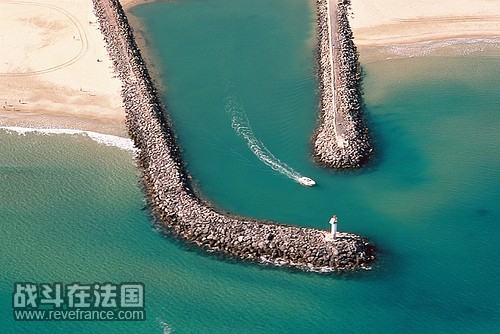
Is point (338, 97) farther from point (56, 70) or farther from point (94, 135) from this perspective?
point (56, 70)

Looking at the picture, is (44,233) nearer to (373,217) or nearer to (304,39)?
(373,217)

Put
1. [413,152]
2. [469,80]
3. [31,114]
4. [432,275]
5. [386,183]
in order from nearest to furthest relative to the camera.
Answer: [432,275] → [386,183] → [413,152] → [31,114] → [469,80]

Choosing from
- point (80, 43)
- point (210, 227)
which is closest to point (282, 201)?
point (210, 227)

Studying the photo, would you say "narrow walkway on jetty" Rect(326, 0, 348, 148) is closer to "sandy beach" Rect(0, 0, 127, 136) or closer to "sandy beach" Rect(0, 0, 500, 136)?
"sandy beach" Rect(0, 0, 500, 136)

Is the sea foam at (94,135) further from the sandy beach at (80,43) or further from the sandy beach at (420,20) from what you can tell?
the sandy beach at (420,20)

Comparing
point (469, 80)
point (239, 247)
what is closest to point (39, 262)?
point (239, 247)

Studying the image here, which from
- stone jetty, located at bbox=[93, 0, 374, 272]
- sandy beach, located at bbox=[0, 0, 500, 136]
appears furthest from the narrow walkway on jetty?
stone jetty, located at bbox=[93, 0, 374, 272]
